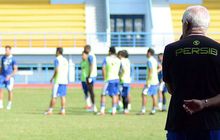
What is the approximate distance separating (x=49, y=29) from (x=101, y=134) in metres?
28.8

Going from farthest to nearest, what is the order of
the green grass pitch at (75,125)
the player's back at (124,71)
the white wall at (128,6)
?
1. the white wall at (128,6)
2. the player's back at (124,71)
3. the green grass pitch at (75,125)

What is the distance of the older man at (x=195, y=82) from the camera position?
606 centimetres

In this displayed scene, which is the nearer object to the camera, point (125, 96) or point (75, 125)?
point (75, 125)

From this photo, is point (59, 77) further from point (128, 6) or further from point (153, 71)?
point (128, 6)

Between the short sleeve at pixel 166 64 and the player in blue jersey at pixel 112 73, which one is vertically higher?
the short sleeve at pixel 166 64

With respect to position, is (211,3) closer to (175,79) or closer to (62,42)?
(62,42)

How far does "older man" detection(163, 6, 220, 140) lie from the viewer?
6062 mm

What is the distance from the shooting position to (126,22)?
43781 millimetres

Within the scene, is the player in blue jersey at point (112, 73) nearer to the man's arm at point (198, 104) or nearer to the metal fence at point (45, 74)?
the man's arm at point (198, 104)

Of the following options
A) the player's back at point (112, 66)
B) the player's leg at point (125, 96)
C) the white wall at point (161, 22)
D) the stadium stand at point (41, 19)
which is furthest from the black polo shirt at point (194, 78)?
the stadium stand at point (41, 19)

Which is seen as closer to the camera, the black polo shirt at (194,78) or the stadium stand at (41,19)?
the black polo shirt at (194,78)

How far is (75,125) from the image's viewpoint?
52.9ft

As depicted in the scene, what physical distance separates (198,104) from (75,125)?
1030 cm

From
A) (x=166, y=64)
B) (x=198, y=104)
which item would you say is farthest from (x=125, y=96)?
(x=198, y=104)
